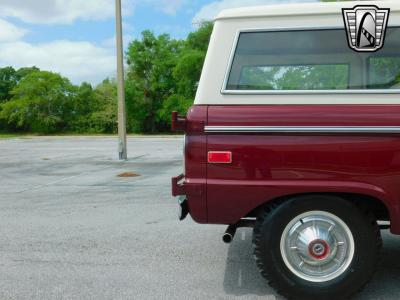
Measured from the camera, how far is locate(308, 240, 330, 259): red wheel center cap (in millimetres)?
3240

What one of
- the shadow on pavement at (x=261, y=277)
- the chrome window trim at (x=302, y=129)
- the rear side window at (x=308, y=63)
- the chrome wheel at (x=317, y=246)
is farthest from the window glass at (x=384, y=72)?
the shadow on pavement at (x=261, y=277)

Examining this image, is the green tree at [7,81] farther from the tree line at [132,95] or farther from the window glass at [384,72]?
the window glass at [384,72]

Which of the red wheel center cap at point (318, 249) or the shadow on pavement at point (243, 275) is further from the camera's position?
the shadow on pavement at point (243, 275)

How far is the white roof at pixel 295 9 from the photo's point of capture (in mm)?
3182

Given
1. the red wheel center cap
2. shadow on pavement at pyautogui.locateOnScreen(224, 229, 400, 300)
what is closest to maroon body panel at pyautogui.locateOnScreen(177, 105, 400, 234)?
the red wheel center cap

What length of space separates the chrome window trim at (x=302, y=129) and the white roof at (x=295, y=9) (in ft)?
2.74

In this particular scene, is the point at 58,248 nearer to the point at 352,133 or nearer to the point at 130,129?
the point at 352,133

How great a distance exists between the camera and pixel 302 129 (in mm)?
3127

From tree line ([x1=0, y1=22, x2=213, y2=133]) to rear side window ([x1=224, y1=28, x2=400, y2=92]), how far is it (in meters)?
36.5

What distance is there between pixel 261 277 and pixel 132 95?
39027mm

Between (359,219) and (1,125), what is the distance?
2019 inches

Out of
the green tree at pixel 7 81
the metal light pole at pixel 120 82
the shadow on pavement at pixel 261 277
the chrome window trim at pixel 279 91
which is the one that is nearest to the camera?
the chrome window trim at pixel 279 91

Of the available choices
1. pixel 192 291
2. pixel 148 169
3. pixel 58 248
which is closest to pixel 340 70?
pixel 192 291

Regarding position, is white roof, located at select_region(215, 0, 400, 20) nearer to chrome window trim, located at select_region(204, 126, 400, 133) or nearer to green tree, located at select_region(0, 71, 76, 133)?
chrome window trim, located at select_region(204, 126, 400, 133)
